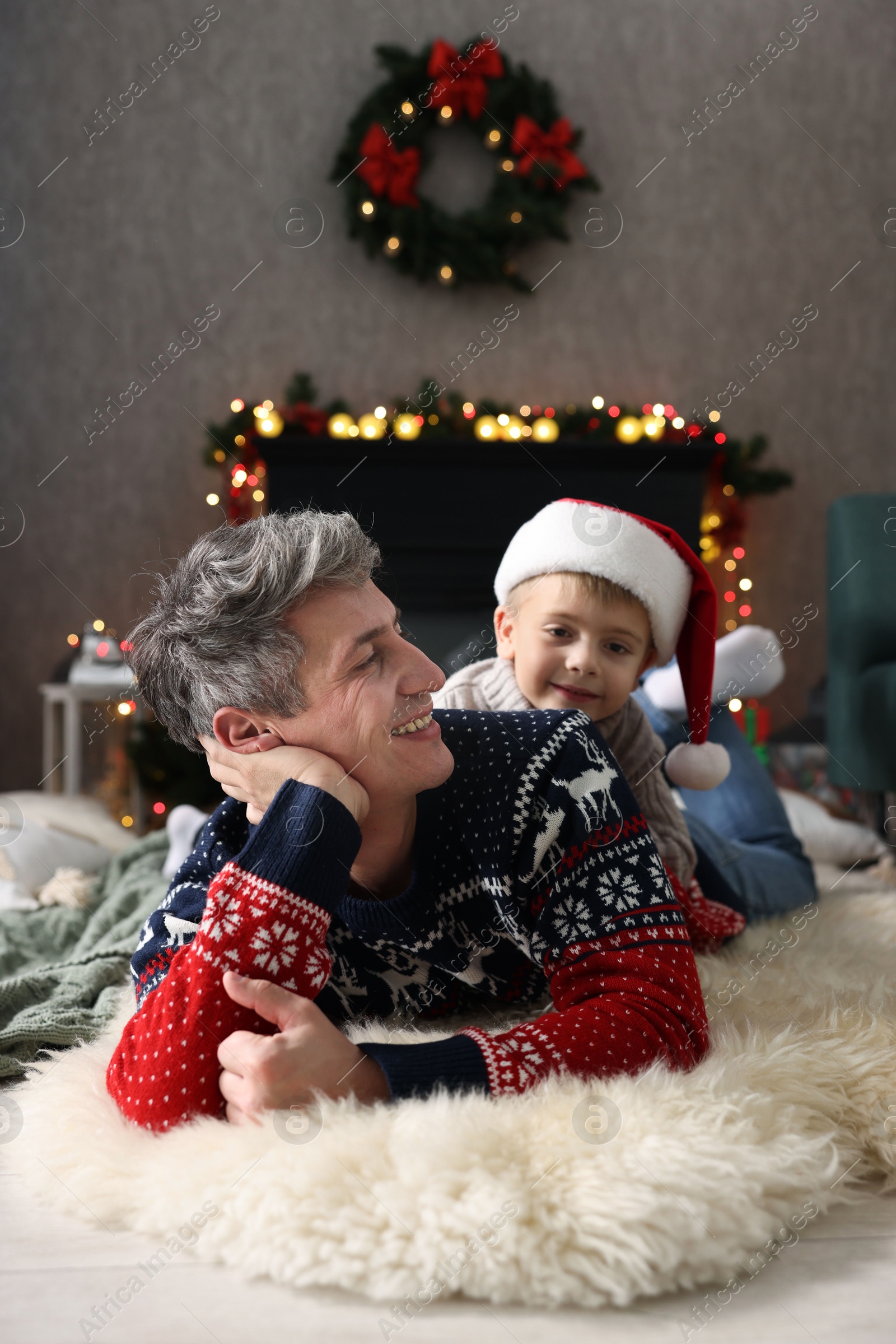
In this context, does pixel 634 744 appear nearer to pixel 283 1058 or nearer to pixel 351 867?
pixel 351 867

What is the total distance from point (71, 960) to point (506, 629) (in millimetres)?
842

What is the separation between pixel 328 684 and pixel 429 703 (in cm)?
10

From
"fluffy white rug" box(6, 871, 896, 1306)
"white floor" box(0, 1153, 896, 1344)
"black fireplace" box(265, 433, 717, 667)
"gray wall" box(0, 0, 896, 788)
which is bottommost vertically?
"white floor" box(0, 1153, 896, 1344)

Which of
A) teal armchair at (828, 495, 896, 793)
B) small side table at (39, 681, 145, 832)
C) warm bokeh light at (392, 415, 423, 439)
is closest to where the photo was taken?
teal armchair at (828, 495, 896, 793)

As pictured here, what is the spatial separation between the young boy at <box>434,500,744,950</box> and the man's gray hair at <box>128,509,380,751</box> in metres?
0.49

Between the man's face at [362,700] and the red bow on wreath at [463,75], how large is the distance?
331cm

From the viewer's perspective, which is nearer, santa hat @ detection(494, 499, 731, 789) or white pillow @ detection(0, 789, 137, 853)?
santa hat @ detection(494, 499, 731, 789)

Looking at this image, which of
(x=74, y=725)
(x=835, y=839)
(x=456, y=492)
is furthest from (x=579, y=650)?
(x=74, y=725)

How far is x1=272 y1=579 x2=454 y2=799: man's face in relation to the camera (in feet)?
3.01

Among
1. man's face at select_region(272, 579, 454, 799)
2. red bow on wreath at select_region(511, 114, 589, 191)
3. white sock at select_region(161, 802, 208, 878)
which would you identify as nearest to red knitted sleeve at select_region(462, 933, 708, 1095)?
man's face at select_region(272, 579, 454, 799)

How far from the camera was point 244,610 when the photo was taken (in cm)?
91

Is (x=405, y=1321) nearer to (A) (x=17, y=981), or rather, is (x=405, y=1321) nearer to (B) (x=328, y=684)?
(B) (x=328, y=684)

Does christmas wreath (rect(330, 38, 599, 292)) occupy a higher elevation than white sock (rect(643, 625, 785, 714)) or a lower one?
higher

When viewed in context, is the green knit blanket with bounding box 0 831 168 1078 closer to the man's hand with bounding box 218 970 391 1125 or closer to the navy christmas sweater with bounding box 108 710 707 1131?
the navy christmas sweater with bounding box 108 710 707 1131
